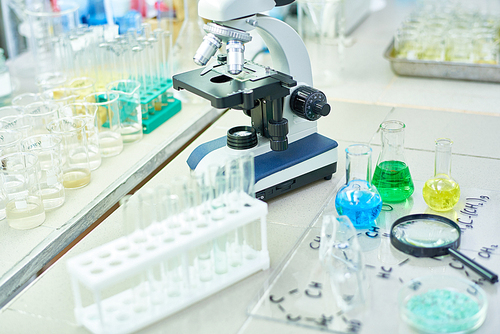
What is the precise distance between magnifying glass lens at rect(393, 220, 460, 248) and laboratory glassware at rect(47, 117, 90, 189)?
0.89 metres

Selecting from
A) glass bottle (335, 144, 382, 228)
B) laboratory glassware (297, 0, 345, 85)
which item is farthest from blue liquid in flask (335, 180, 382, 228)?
laboratory glassware (297, 0, 345, 85)

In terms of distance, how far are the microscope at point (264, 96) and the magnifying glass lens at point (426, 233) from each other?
0.33 meters

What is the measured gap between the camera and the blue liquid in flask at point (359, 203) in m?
1.49

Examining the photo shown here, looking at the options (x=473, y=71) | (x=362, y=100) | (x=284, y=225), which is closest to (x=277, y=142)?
(x=284, y=225)

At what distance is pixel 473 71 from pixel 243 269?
1494mm

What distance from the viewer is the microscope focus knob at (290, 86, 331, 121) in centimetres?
163

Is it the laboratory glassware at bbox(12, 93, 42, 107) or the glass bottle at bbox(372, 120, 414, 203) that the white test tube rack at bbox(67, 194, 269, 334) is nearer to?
the glass bottle at bbox(372, 120, 414, 203)

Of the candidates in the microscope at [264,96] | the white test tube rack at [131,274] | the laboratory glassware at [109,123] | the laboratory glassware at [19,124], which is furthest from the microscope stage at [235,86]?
the laboratory glassware at [19,124]

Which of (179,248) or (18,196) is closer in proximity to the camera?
(179,248)

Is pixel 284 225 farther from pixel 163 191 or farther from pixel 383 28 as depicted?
→ pixel 383 28

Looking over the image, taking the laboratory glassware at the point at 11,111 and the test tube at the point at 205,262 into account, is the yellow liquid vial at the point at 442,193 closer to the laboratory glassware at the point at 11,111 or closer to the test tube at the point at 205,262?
the test tube at the point at 205,262

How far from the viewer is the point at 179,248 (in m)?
1.23

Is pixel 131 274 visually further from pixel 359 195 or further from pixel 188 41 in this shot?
pixel 188 41

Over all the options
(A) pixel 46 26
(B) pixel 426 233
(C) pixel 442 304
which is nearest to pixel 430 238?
(B) pixel 426 233
